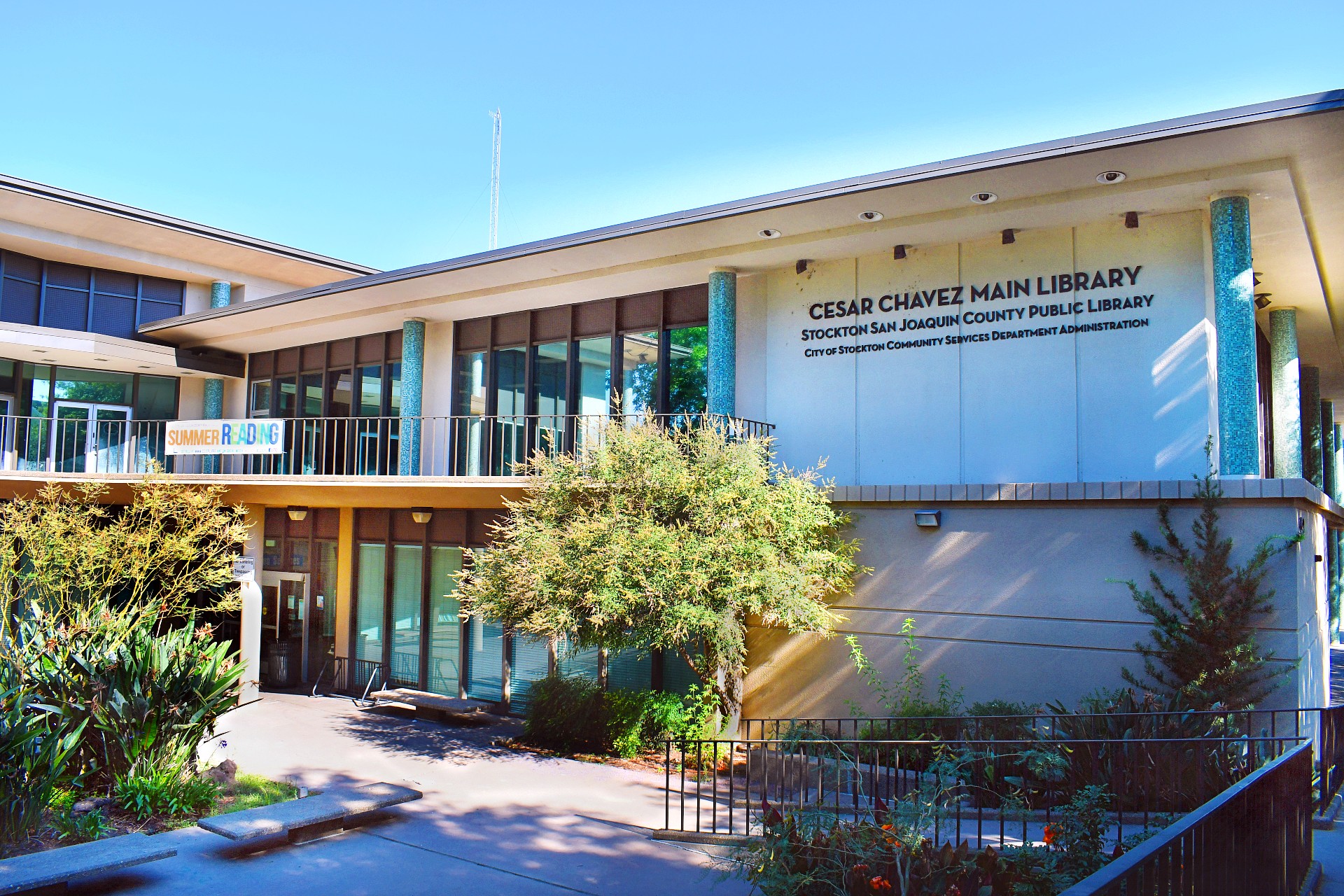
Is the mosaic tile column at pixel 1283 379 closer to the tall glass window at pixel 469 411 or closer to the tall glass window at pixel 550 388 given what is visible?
the tall glass window at pixel 550 388

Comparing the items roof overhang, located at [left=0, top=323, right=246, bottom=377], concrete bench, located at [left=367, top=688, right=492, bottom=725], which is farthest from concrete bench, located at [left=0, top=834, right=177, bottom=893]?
roof overhang, located at [left=0, top=323, right=246, bottom=377]

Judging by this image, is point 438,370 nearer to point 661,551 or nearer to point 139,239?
point 139,239

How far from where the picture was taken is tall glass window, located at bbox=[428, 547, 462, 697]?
1727 centimetres

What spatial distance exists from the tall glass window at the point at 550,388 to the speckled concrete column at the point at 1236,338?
9754 mm

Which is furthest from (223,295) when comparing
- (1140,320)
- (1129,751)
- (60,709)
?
(1129,751)

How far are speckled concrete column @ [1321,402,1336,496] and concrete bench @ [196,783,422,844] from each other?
20.5m

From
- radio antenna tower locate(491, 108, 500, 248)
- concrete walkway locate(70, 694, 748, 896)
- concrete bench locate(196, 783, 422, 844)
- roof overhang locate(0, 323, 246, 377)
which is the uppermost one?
radio antenna tower locate(491, 108, 500, 248)

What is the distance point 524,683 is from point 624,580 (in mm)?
6715

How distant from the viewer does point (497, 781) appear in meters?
11.6

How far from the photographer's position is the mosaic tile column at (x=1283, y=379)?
15234mm

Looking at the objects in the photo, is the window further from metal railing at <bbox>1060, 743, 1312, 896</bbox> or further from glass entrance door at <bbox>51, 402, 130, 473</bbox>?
metal railing at <bbox>1060, 743, 1312, 896</bbox>

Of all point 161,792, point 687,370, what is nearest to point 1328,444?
point 687,370

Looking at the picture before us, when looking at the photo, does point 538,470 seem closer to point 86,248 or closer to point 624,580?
point 624,580

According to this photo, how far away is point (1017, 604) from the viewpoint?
11.1 meters
